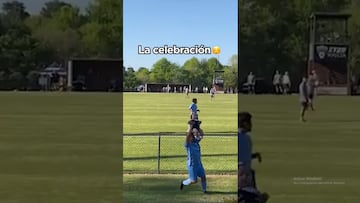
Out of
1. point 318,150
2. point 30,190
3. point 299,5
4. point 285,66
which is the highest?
point 299,5

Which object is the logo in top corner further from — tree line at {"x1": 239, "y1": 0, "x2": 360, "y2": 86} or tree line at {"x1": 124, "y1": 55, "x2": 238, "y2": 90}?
tree line at {"x1": 124, "y1": 55, "x2": 238, "y2": 90}

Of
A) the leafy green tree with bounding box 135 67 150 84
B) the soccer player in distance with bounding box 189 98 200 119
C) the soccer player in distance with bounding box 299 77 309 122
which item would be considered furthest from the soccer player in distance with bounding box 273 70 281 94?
the leafy green tree with bounding box 135 67 150 84

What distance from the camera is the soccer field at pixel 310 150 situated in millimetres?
4082

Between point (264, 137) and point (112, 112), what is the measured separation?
1303 mm

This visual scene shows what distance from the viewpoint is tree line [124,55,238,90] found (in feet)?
12.6

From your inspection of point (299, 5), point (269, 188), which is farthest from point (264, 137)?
point (299, 5)

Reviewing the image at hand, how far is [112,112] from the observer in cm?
448

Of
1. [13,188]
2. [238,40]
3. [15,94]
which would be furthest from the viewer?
[13,188]

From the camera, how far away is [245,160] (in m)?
3.81

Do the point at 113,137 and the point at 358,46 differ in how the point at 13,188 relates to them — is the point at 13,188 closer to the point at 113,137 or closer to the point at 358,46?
the point at 113,137

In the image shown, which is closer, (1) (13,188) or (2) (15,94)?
(2) (15,94)

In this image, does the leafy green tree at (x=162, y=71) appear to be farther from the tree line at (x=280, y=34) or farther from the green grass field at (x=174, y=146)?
the tree line at (x=280, y=34)

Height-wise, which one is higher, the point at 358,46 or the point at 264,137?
the point at 358,46

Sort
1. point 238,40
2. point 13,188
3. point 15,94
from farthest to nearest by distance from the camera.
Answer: point 13,188, point 15,94, point 238,40
